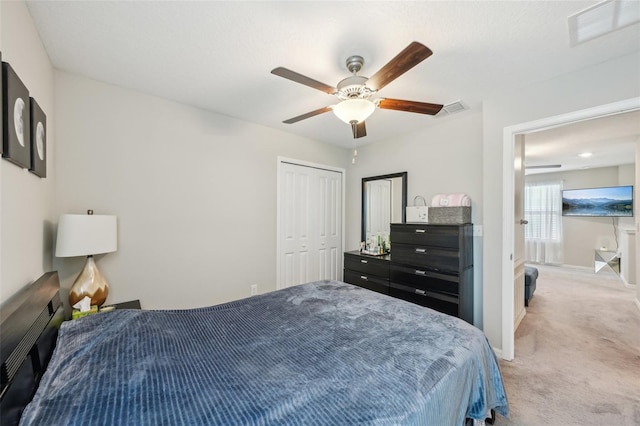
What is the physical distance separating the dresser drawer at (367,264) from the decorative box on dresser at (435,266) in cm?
13

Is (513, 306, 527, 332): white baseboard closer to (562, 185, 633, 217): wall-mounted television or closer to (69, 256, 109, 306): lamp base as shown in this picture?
(562, 185, 633, 217): wall-mounted television

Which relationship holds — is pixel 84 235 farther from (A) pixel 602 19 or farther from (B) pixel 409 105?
(A) pixel 602 19

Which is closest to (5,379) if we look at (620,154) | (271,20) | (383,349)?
(383,349)

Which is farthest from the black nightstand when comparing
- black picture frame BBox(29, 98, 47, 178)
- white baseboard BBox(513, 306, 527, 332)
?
white baseboard BBox(513, 306, 527, 332)

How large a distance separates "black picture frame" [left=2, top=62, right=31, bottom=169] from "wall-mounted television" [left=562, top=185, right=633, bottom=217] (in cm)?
854

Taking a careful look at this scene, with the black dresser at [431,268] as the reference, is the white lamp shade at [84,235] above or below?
above

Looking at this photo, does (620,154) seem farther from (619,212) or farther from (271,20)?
(271,20)

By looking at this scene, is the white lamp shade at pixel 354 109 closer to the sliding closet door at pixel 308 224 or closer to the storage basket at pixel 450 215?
the storage basket at pixel 450 215

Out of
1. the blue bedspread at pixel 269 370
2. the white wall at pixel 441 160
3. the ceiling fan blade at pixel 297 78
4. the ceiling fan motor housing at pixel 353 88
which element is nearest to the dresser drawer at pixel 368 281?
the white wall at pixel 441 160

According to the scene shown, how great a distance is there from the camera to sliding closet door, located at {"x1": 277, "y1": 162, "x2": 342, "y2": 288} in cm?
353

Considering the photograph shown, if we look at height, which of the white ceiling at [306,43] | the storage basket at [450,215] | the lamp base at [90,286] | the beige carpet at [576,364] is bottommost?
the beige carpet at [576,364]

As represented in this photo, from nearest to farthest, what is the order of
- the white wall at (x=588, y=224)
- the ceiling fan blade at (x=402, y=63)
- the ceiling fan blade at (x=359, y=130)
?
the ceiling fan blade at (x=402, y=63) < the ceiling fan blade at (x=359, y=130) < the white wall at (x=588, y=224)

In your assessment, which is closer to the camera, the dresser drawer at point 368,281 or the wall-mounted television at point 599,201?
the dresser drawer at point 368,281

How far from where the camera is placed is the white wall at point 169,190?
215 centimetres
